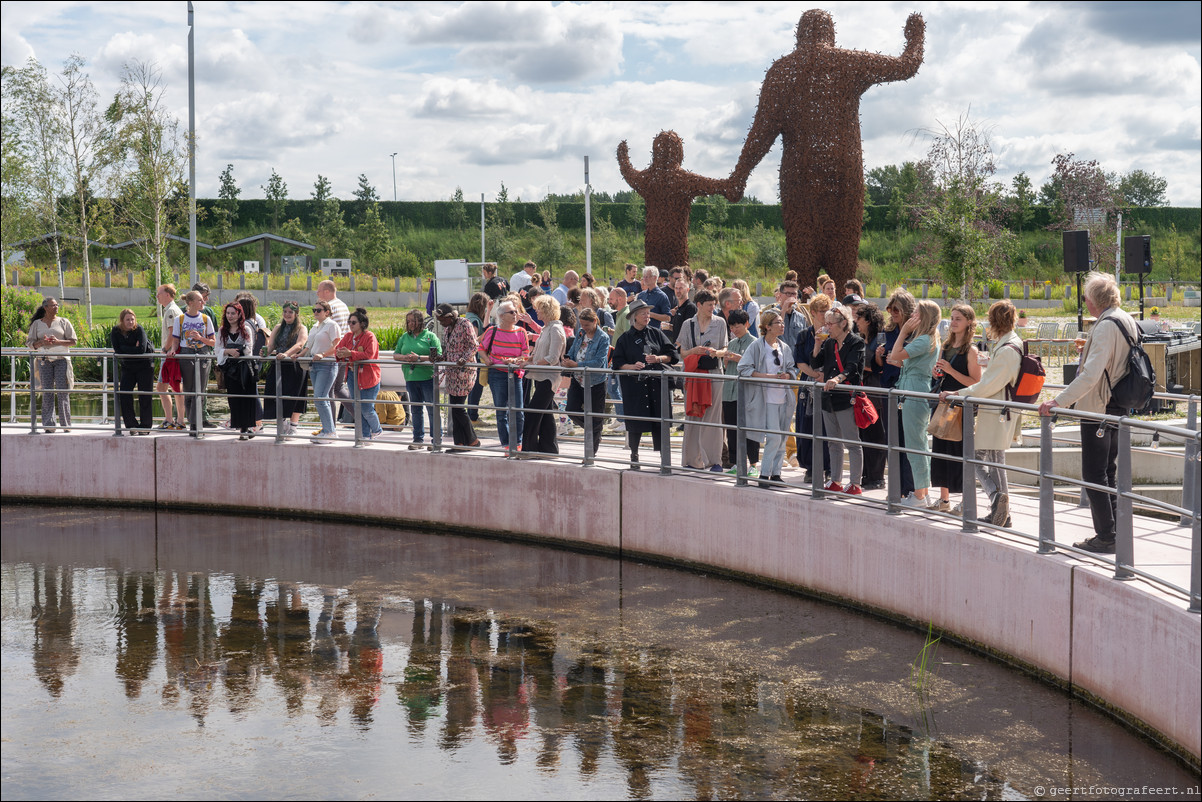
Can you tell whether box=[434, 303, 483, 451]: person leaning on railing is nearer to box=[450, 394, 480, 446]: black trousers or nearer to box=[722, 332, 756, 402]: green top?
box=[450, 394, 480, 446]: black trousers

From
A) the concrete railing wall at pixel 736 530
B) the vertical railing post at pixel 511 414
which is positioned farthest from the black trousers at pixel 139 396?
the vertical railing post at pixel 511 414

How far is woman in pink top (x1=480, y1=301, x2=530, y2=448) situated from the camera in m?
12.0

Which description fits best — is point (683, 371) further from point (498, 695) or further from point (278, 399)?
point (498, 695)

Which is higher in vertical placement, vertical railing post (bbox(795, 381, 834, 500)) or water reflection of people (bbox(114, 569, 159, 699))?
vertical railing post (bbox(795, 381, 834, 500))

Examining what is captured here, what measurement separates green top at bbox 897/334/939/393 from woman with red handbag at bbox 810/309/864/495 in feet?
1.43

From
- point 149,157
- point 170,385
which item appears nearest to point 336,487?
point 170,385

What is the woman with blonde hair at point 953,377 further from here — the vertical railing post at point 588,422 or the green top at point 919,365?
the vertical railing post at point 588,422

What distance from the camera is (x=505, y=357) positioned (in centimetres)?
1221

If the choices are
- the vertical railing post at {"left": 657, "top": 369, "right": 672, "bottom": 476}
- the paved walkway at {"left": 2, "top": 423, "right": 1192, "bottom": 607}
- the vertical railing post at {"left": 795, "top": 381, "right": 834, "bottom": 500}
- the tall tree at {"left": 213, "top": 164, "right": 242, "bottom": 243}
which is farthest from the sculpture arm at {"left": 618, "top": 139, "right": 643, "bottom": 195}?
the tall tree at {"left": 213, "top": 164, "right": 242, "bottom": 243}

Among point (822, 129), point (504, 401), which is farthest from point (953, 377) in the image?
point (822, 129)

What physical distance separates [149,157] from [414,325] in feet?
83.0

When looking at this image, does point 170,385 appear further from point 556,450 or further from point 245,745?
point 245,745

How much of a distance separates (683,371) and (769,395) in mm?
1270

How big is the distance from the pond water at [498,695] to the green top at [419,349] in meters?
2.67
